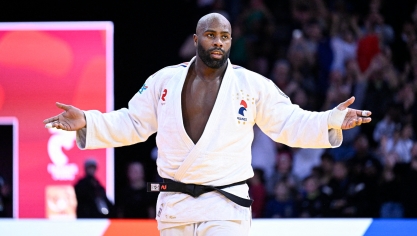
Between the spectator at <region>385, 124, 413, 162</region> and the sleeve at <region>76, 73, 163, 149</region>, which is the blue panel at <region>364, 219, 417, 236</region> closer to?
the sleeve at <region>76, 73, 163, 149</region>

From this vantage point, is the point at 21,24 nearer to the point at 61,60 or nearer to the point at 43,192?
the point at 61,60

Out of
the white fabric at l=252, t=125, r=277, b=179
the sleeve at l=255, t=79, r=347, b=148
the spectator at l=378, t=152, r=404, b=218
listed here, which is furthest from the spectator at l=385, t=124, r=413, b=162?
the sleeve at l=255, t=79, r=347, b=148

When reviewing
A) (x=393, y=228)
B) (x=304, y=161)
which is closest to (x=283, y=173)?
(x=304, y=161)

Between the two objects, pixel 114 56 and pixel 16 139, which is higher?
pixel 114 56

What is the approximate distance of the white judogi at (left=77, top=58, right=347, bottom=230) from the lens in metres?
4.31

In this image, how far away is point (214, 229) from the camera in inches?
167

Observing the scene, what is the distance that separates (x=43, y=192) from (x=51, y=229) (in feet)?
14.1

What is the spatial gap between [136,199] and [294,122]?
433 cm

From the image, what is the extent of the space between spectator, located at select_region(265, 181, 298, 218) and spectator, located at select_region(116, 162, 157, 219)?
1.37 meters

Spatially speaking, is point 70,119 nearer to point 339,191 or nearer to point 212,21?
point 212,21

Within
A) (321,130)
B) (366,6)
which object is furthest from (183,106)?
(366,6)

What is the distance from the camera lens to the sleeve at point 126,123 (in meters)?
4.58

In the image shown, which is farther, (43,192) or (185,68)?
(43,192)

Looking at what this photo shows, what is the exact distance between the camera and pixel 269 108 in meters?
4.57
